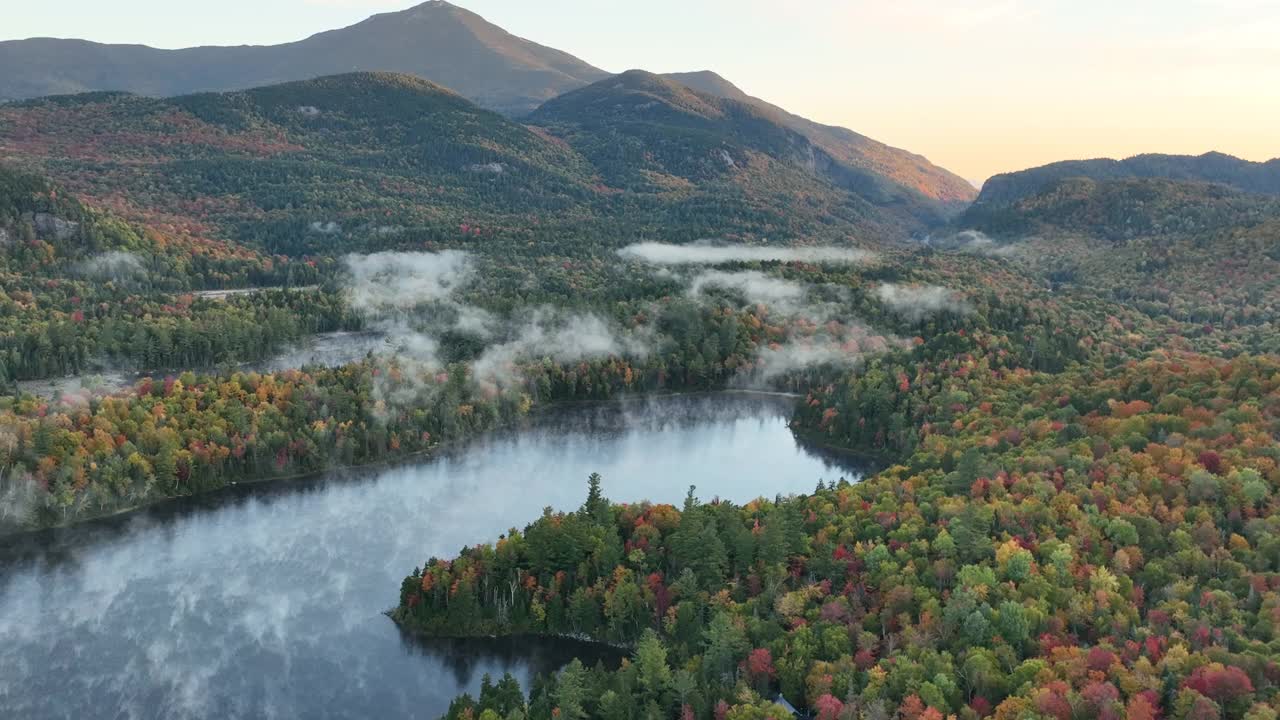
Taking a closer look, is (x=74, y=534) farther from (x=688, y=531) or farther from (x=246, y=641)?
(x=688, y=531)

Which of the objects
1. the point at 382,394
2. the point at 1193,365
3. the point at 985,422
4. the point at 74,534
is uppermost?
the point at 1193,365

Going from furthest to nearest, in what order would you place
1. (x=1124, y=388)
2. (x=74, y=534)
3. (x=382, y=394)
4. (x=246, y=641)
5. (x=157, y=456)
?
(x=382, y=394), (x=1124, y=388), (x=157, y=456), (x=74, y=534), (x=246, y=641)

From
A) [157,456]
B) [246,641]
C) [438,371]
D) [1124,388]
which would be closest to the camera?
[246,641]

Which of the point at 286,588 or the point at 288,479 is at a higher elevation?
the point at 288,479

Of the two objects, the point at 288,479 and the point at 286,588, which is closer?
the point at 286,588

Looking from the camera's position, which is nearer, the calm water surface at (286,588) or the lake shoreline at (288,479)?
the calm water surface at (286,588)

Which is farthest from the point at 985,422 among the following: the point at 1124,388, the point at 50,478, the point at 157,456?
the point at 50,478

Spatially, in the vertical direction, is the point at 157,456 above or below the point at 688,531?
below

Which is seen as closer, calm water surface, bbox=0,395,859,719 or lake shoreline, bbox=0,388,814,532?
calm water surface, bbox=0,395,859,719
